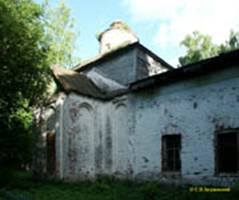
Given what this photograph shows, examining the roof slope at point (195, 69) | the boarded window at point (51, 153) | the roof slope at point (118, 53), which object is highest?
the roof slope at point (118, 53)

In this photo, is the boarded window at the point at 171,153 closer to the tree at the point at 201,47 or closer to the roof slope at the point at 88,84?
the roof slope at the point at 88,84

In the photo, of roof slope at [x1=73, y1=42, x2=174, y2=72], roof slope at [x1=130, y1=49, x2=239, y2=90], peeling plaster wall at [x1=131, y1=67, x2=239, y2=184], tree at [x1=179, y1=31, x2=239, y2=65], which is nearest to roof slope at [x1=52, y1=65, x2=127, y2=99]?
roof slope at [x1=73, y1=42, x2=174, y2=72]

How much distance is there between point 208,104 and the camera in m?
12.1

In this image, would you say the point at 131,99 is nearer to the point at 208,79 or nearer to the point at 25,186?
the point at 208,79

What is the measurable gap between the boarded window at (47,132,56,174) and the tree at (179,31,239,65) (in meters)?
26.3

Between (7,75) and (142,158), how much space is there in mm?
6791

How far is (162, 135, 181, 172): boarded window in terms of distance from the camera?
42.7 feet

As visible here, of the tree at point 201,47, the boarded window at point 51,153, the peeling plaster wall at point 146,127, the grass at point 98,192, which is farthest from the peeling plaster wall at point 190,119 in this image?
the tree at point 201,47

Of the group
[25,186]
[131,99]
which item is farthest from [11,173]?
[131,99]

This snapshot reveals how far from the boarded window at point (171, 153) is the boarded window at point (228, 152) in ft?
5.89

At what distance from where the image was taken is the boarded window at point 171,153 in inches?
512

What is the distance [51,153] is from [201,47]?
29.3 meters

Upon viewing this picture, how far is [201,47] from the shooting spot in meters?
40.8

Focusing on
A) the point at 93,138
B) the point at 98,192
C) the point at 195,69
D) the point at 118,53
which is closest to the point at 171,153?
the point at 98,192
